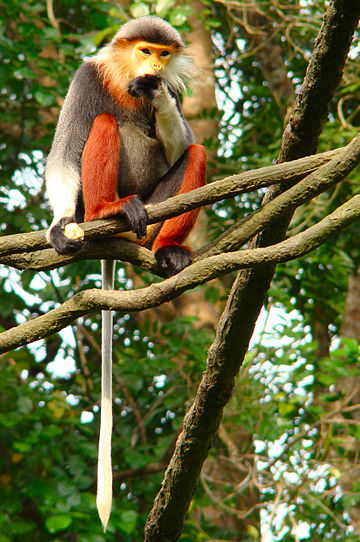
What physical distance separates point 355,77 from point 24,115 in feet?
10.3

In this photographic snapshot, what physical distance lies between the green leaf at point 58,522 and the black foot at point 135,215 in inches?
104

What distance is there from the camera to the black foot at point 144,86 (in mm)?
3629

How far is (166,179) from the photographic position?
379cm

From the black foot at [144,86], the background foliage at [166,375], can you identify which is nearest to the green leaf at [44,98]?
the background foliage at [166,375]

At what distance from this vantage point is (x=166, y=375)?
6.25 meters

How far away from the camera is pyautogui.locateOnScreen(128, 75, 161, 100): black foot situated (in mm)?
3629

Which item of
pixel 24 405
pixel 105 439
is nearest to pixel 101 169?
pixel 105 439

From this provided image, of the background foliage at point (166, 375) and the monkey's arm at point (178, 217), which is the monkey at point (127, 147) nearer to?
the monkey's arm at point (178, 217)

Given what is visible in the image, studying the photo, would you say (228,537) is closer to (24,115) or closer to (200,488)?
(200,488)

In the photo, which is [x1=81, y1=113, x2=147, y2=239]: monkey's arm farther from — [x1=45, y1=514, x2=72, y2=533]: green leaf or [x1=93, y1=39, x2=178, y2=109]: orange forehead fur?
[x1=45, y1=514, x2=72, y2=533]: green leaf

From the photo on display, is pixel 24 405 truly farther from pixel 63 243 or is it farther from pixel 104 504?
pixel 63 243

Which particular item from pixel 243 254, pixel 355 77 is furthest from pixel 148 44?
pixel 355 77

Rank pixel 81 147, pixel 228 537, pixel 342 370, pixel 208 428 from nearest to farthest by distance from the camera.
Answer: pixel 208 428
pixel 81 147
pixel 342 370
pixel 228 537

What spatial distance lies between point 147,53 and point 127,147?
54 centimetres
